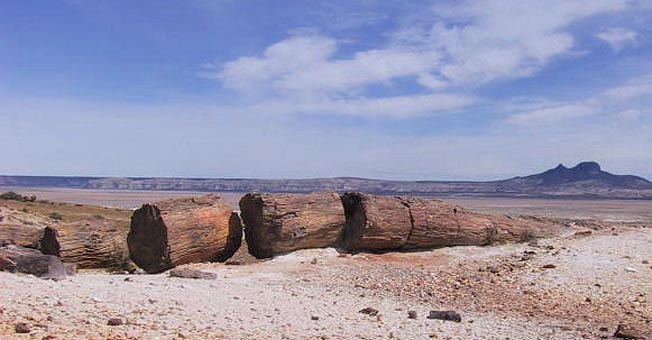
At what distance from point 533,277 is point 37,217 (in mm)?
22785

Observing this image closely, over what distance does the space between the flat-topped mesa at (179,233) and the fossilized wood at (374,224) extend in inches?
134

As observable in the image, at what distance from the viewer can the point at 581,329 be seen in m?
10.6

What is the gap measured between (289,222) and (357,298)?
474 cm

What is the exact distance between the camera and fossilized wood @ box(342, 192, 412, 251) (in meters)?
18.0

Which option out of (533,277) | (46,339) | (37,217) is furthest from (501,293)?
(37,217)

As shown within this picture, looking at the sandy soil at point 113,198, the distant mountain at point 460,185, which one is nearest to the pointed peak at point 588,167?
the distant mountain at point 460,185

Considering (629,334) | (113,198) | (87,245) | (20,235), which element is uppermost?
(20,235)

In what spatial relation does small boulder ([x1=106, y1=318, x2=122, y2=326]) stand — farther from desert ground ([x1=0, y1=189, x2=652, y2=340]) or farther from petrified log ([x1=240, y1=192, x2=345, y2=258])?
petrified log ([x1=240, y1=192, x2=345, y2=258])

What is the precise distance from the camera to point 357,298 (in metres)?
12.8

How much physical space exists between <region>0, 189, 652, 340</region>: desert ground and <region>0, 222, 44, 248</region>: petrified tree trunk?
3508 mm

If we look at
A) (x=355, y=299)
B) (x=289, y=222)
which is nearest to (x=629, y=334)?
(x=355, y=299)

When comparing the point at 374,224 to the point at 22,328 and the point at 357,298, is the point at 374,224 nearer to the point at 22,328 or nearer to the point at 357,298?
the point at 357,298

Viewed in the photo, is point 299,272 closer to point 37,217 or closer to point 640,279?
point 640,279

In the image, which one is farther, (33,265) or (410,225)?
(410,225)
